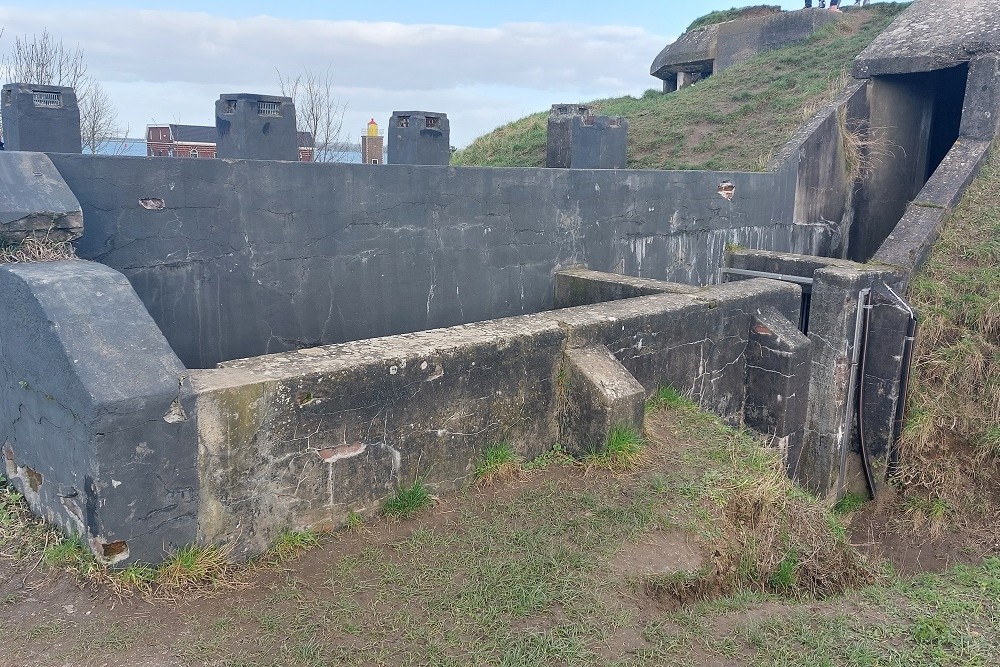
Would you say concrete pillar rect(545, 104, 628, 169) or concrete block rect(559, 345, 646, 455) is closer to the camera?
concrete block rect(559, 345, 646, 455)

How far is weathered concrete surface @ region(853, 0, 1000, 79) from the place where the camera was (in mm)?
11062

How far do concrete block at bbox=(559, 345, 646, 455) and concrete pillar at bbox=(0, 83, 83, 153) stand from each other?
12.1 ft

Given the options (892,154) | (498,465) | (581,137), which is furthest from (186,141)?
(498,465)

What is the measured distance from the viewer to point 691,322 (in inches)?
234

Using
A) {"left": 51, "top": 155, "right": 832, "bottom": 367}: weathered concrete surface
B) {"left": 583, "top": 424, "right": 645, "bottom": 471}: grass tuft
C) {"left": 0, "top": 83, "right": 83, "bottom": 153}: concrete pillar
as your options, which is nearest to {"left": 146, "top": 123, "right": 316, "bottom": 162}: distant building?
{"left": 51, "top": 155, "right": 832, "bottom": 367}: weathered concrete surface

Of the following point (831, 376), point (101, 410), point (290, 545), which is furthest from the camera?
point (831, 376)

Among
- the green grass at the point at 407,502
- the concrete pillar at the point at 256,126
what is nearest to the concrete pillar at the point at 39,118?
the concrete pillar at the point at 256,126

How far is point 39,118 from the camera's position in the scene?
201 inches

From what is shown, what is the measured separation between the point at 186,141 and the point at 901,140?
18803 mm

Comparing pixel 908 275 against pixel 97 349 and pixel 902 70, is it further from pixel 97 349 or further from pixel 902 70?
pixel 97 349

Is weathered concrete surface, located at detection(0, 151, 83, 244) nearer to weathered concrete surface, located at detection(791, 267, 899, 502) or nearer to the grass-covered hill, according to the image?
weathered concrete surface, located at detection(791, 267, 899, 502)

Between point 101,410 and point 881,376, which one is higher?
point 101,410

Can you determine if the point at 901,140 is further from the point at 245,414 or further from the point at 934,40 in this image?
the point at 245,414

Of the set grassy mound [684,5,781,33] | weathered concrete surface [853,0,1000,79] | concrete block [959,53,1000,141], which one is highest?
grassy mound [684,5,781,33]
